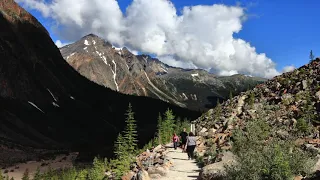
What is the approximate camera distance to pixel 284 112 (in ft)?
105

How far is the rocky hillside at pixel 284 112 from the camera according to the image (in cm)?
2658

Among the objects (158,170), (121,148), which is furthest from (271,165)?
(121,148)

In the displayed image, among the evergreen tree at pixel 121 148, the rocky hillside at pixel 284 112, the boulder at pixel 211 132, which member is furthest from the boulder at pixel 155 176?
the boulder at pixel 211 132

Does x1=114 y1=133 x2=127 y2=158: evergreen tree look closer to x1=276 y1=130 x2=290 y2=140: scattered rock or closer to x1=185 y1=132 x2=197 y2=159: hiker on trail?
x1=185 y1=132 x2=197 y2=159: hiker on trail

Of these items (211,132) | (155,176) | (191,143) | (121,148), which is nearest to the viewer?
(155,176)

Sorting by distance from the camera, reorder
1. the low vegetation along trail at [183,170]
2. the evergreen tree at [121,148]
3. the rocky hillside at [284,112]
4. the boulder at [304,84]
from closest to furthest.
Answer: the low vegetation along trail at [183,170], the rocky hillside at [284,112], the boulder at [304,84], the evergreen tree at [121,148]

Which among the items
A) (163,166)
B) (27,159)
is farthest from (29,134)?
(163,166)

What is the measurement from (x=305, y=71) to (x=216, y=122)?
35.7 feet

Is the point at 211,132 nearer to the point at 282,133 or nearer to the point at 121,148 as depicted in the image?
the point at 121,148

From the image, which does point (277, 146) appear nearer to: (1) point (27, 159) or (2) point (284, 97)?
(2) point (284, 97)

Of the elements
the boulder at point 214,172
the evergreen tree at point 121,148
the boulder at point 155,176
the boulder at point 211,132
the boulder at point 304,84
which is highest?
the boulder at point 304,84

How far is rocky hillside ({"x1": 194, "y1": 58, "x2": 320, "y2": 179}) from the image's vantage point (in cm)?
2658

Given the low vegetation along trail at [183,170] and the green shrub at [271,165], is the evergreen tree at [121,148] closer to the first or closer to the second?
the low vegetation along trail at [183,170]

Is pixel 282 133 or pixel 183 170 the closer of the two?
pixel 282 133
